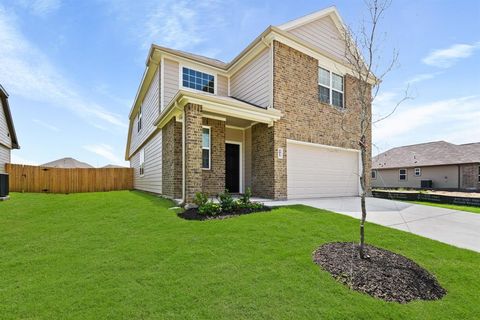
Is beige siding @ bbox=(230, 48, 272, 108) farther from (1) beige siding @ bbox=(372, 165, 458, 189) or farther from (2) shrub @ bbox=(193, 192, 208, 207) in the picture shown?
(1) beige siding @ bbox=(372, 165, 458, 189)

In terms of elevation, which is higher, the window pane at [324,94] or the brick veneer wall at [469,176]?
the window pane at [324,94]

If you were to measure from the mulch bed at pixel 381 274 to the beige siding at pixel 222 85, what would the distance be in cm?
960

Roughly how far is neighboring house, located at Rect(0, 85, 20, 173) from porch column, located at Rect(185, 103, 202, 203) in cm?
1421

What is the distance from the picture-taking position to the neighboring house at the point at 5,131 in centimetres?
1521

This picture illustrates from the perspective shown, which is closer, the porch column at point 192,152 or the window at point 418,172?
the porch column at point 192,152

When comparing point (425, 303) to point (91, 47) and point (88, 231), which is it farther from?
point (91, 47)

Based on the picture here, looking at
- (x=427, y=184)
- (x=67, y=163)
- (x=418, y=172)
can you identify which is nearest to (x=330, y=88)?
(x=427, y=184)

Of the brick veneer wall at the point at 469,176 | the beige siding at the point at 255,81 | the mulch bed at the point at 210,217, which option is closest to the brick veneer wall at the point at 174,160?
the mulch bed at the point at 210,217

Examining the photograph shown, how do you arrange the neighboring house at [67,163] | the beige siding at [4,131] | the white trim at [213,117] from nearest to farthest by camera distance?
the white trim at [213,117], the beige siding at [4,131], the neighboring house at [67,163]

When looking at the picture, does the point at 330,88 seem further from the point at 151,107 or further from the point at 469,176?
the point at 469,176

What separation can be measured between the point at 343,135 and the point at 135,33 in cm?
1012

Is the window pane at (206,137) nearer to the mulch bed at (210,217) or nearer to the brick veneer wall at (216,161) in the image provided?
the brick veneer wall at (216,161)

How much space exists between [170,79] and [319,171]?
7848 millimetres

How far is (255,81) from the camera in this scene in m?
10.6
